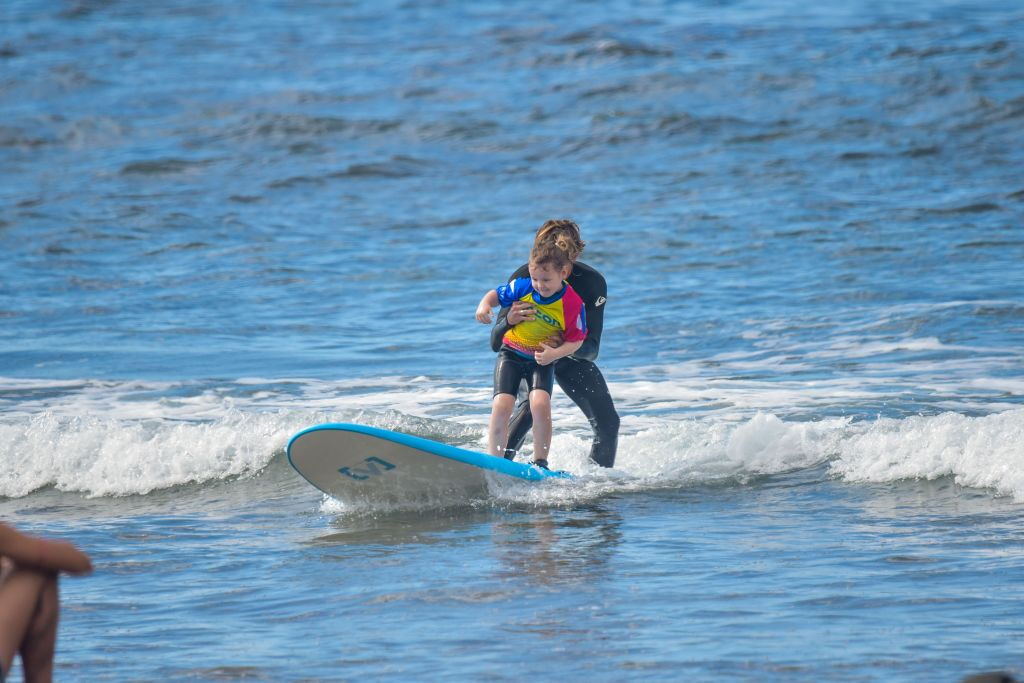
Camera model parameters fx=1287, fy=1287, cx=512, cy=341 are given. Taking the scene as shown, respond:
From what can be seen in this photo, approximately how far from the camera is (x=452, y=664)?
4938mm

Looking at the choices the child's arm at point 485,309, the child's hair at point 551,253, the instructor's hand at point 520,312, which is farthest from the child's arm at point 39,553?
the instructor's hand at point 520,312

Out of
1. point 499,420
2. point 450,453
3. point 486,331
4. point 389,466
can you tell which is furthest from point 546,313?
point 486,331

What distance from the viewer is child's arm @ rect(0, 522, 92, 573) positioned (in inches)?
128

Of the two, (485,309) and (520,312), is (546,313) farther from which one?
(485,309)

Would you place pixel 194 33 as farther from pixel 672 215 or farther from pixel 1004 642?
pixel 1004 642

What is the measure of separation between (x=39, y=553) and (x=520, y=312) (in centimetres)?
454

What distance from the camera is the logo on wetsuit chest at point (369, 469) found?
7547 millimetres

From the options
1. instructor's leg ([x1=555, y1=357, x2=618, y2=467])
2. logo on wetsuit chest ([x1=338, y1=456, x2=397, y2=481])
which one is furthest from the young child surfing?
logo on wetsuit chest ([x1=338, y1=456, x2=397, y2=481])

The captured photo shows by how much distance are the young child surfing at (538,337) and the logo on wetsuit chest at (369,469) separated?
26.9 inches

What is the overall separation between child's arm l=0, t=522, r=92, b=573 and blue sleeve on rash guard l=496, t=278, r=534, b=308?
453 cm

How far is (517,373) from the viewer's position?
784 centimetres

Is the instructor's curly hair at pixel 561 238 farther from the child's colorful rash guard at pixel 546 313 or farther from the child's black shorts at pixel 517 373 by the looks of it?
the child's black shorts at pixel 517 373

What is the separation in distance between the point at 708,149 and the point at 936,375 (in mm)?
12889

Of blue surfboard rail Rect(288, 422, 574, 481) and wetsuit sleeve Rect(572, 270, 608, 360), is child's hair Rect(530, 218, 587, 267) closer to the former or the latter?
wetsuit sleeve Rect(572, 270, 608, 360)
